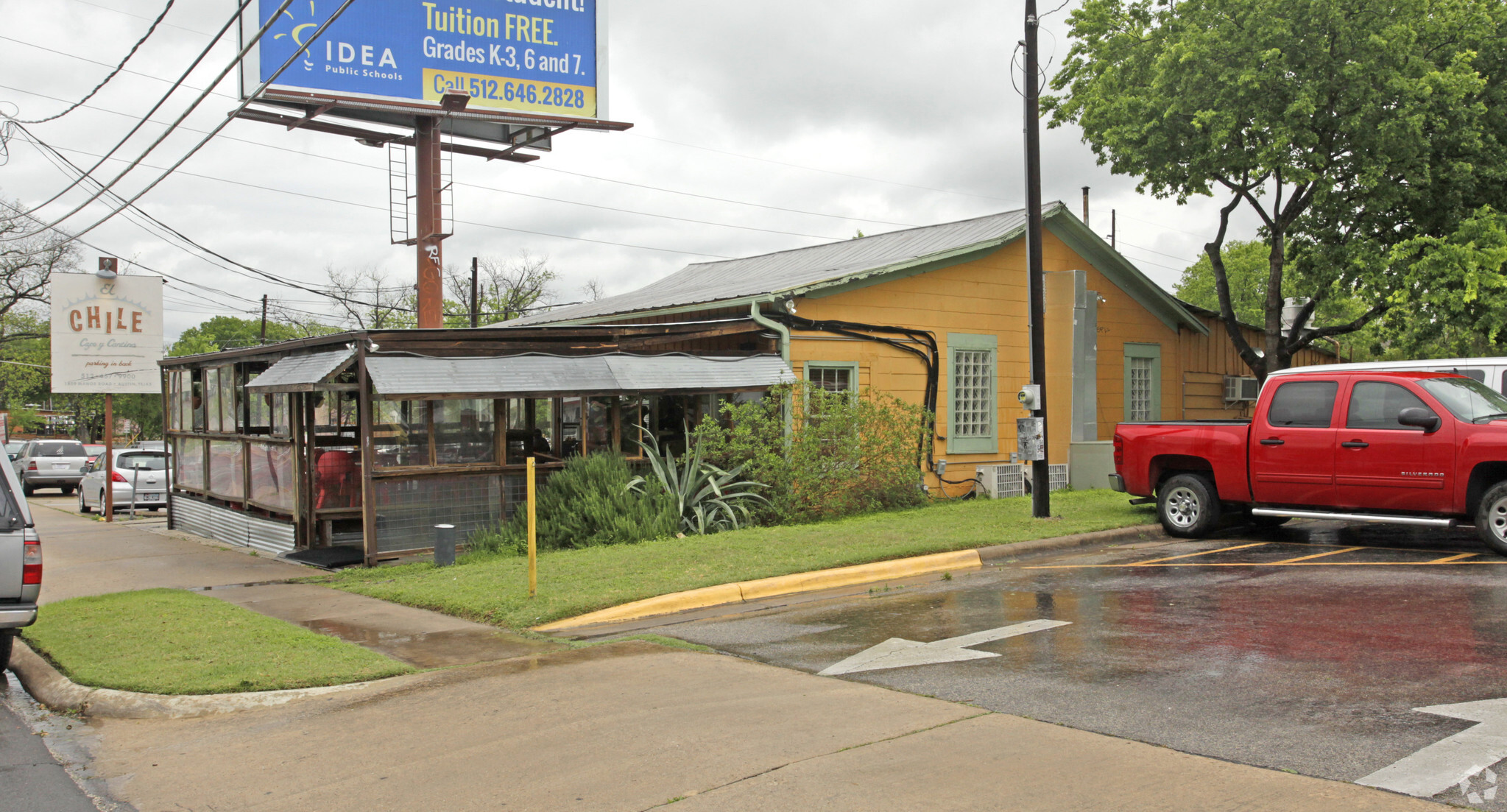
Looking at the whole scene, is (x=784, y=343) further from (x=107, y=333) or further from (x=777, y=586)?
(x=107, y=333)

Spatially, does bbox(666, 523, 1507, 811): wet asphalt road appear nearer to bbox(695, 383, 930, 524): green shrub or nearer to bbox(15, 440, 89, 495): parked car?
bbox(695, 383, 930, 524): green shrub

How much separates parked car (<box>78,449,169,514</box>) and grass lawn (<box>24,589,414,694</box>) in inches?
592

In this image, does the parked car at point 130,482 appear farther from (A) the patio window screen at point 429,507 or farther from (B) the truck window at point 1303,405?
(B) the truck window at point 1303,405

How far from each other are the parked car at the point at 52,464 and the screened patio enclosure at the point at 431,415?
63.4 feet

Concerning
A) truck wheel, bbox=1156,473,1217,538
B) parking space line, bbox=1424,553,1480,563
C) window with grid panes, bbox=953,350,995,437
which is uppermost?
window with grid panes, bbox=953,350,995,437

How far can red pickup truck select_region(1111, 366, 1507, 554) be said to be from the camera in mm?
10719

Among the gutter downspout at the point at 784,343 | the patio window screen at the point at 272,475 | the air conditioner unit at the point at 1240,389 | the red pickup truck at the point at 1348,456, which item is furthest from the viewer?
the air conditioner unit at the point at 1240,389

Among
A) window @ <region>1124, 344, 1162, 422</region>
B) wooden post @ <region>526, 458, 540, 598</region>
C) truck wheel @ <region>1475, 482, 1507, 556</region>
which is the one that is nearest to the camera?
wooden post @ <region>526, 458, 540, 598</region>

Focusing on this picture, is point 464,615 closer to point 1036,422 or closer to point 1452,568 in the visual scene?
point 1036,422

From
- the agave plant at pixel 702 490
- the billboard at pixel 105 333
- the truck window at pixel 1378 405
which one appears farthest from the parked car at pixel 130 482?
the truck window at pixel 1378 405

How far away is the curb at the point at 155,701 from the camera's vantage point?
6730 mm

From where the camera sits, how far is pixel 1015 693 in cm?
625

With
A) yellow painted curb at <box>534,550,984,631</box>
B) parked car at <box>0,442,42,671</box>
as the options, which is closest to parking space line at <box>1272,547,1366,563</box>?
yellow painted curb at <box>534,550,984,631</box>

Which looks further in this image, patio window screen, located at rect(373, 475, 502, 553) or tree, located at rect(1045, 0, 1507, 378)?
tree, located at rect(1045, 0, 1507, 378)
